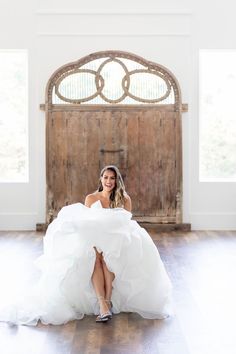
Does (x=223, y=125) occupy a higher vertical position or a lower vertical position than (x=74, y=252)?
higher

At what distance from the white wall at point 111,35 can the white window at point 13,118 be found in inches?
8.7

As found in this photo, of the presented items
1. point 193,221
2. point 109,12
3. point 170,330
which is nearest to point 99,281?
point 170,330

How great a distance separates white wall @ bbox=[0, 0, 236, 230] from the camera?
7137 mm

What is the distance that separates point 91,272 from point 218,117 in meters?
4.50

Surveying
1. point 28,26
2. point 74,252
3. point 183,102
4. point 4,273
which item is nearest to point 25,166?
point 28,26

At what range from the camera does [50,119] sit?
7117 millimetres

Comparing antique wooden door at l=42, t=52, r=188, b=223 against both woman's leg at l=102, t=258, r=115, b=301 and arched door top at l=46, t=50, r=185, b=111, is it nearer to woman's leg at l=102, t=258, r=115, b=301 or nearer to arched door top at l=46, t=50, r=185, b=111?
arched door top at l=46, t=50, r=185, b=111

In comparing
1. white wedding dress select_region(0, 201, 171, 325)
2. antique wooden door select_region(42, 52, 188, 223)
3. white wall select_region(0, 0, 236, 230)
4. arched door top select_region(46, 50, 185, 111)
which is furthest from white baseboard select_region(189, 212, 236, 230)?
white wedding dress select_region(0, 201, 171, 325)

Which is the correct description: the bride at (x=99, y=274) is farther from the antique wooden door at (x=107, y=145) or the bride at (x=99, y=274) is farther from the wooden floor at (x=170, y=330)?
the antique wooden door at (x=107, y=145)

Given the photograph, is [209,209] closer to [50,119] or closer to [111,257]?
[50,119]

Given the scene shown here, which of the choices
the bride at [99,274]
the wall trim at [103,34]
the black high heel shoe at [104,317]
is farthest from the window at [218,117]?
the black high heel shoe at [104,317]

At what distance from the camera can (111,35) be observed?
7.15 m

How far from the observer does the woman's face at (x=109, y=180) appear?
3.98 metres

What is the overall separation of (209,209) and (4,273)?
3511 millimetres
